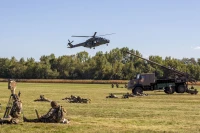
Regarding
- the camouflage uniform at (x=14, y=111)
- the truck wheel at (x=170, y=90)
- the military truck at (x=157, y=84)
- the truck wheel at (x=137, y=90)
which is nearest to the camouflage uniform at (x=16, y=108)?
the camouflage uniform at (x=14, y=111)

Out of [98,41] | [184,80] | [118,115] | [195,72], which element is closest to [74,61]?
[195,72]

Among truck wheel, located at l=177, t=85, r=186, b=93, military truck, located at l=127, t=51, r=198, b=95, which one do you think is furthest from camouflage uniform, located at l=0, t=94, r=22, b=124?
truck wheel, located at l=177, t=85, r=186, b=93

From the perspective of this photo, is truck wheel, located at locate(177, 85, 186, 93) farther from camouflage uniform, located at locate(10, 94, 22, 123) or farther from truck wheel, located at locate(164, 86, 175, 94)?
camouflage uniform, located at locate(10, 94, 22, 123)

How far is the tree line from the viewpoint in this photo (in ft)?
533

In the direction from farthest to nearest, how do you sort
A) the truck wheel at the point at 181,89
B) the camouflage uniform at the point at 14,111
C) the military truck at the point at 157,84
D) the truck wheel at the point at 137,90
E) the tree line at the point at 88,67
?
the tree line at the point at 88,67 → the truck wheel at the point at 181,89 → the military truck at the point at 157,84 → the truck wheel at the point at 137,90 → the camouflage uniform at the point at 14,111

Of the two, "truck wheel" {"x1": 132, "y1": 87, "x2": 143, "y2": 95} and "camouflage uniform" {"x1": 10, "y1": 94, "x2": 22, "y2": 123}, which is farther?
"truck wheel" {"x1": 132, "y1": 87, "x2": 143, "y2": 95}

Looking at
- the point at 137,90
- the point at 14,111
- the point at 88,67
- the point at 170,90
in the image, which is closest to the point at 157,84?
the point at 170,90

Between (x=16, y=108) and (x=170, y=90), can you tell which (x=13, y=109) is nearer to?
(x=16, y=108)

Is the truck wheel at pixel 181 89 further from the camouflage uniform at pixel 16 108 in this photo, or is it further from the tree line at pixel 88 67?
the tree line at pixel 88 67

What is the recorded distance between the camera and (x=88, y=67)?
169 m

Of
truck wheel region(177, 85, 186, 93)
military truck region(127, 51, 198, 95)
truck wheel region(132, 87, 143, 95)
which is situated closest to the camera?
truck wheel region(132, 87, 143, 95)

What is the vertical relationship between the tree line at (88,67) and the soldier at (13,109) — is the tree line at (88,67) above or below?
above

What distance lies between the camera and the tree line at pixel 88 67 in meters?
163

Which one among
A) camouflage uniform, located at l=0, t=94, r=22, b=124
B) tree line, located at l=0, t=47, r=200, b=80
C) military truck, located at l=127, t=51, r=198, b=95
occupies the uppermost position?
tree line, located at l=0, t=47, r=200, b=80
